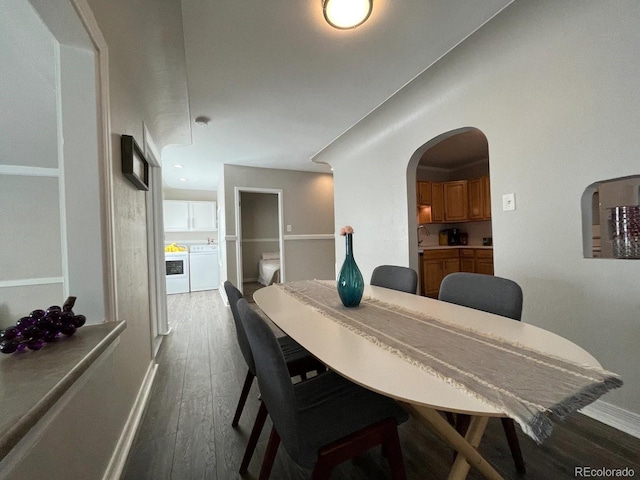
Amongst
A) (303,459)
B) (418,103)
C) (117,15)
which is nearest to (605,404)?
(303,459)

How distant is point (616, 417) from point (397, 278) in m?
1.31

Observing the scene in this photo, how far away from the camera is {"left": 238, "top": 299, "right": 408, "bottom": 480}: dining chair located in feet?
2.51

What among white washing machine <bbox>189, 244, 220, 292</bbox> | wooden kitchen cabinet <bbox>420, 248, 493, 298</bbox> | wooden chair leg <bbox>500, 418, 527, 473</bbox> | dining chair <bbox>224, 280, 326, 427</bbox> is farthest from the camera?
white washing machine <bbox>189, 244, 220, 292</bbox>

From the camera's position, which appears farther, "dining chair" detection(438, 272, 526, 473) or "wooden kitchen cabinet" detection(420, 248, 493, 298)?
"wooden kitchen cabinet" detection(420, 248, 493, 298)

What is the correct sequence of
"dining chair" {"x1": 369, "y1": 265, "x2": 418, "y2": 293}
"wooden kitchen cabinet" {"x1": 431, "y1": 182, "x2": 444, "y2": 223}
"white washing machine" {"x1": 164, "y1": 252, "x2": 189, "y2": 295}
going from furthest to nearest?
"white washing machine" {"x1": 164, "y1": 252, "x2": 189, "y2": 295} → "wooden kitchen cabinet" {"x1": 431, "y1": 182, "x2": 444, "y2": 223} → "dining chair" {"x1": 369, "y1": 265, "x2": 418, "y2": 293}

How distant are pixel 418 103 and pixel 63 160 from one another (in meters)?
2.60

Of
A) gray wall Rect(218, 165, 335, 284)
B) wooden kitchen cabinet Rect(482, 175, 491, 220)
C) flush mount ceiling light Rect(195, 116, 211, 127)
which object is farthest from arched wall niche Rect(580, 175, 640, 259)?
gray wall Rect(218, 165, 335, 284)

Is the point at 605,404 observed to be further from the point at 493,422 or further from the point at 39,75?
the point at 39,75

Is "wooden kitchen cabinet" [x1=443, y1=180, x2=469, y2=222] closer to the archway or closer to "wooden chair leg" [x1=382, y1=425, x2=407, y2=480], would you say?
the archway

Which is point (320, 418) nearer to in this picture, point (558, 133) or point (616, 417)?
point (616, 417)

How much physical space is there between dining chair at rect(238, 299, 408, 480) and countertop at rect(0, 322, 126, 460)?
458 millimetres

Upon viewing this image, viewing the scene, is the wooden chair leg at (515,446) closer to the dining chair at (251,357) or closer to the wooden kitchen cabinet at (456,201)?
the dining chair at (251,357)

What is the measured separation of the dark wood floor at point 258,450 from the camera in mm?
1169

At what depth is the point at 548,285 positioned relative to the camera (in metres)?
1.62
